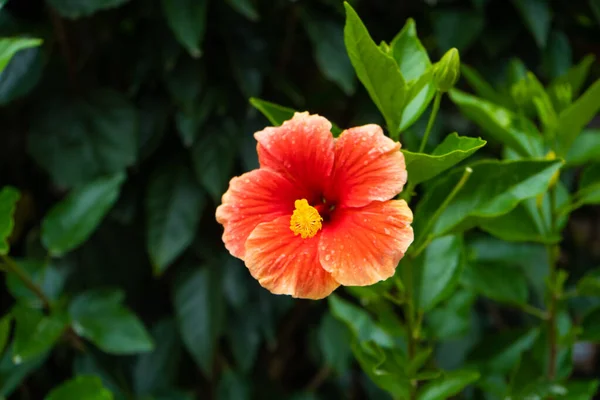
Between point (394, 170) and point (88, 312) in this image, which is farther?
point (88, 312)

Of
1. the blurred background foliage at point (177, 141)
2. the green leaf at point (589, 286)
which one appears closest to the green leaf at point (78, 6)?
the blurred background foliage at point (177, 141)

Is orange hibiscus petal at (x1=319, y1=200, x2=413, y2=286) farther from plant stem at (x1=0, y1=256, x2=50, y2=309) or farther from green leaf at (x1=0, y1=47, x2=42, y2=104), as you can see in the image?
green leaf at (x1=0, y1=47, x2=42, y2=104)

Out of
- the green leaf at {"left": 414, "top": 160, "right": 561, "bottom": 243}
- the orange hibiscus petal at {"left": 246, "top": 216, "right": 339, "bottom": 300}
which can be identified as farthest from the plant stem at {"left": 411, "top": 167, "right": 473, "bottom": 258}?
the orange hibiscus petal at {"left": 246, "top": 216, "right": 339, "bottom": 300}

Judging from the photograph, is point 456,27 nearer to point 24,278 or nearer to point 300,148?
point 300,148

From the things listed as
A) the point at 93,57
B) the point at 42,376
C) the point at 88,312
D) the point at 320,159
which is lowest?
the point at 42,376

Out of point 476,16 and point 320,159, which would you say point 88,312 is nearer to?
point 320,159

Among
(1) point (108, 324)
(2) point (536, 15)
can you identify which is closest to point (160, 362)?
(1) point (108, 324)

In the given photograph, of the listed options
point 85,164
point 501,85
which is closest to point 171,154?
point 85,164

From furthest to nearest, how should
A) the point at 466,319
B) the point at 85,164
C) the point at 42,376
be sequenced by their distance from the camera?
1. the point at 42,376
2. the point at 85,164
3. the point at 466,319
